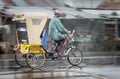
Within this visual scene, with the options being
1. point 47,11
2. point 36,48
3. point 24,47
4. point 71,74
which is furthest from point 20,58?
point 47,11

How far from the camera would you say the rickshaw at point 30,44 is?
14836 millimetres

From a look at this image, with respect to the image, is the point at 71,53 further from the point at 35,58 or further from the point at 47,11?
the point at 47,11

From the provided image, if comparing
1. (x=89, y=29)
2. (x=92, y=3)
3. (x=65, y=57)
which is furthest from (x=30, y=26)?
(x=92, y=3)

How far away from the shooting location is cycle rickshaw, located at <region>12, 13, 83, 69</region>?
14.9 metres

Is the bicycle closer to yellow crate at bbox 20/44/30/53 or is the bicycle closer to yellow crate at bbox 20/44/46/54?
yellow crate at bbox 20/44/46/54

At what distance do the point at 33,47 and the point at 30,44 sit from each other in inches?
13.3

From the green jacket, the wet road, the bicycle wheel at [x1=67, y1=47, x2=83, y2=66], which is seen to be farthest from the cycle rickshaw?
the green jacket

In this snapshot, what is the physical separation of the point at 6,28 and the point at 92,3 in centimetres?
704

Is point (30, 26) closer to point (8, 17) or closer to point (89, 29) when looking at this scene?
point (8, 17)

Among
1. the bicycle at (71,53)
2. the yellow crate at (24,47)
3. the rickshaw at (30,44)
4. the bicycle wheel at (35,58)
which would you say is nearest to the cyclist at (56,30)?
the bicycle at (71,53)

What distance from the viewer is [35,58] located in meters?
14.8

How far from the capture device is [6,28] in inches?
1102

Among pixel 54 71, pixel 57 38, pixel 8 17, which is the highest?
pixel 8 17

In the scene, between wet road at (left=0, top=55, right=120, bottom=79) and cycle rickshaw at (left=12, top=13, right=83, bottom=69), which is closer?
wet road at (left=0, top=55, right=120, bottom=79)
